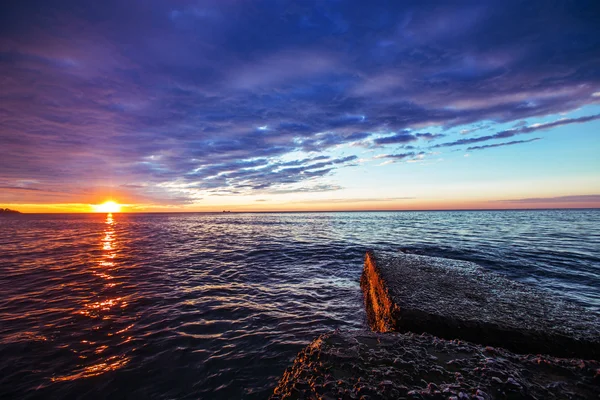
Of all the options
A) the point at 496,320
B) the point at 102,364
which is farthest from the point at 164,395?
the point at 496,320

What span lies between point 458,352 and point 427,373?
0.83m

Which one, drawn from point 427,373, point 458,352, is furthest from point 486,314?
point 427,373

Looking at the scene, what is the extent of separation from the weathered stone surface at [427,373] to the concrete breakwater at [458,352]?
11mm

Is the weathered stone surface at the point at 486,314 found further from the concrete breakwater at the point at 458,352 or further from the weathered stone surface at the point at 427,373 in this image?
the weathered stone surface at the point at 427,373

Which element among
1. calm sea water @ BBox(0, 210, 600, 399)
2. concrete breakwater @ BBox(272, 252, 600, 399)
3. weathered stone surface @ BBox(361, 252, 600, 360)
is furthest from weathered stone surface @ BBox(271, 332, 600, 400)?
calm sea water @ BBox(0, 210, 600, 399)

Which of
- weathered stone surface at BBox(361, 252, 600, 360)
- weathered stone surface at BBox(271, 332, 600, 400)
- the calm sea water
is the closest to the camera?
weathered stone surface at BBox(271, 332, 600, 400)

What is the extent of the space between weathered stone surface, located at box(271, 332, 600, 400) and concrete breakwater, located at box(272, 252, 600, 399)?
11 millimetres

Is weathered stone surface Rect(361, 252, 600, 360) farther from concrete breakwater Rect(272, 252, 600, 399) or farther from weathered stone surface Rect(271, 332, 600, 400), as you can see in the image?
weathered stone surface Rect(271, 332, 600, 400)

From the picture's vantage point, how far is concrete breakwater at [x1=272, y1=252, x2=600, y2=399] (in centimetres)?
286

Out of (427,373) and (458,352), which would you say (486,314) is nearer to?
(458,352)

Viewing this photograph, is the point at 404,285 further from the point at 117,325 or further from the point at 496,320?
the point at 117,325

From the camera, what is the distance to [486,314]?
200 inches

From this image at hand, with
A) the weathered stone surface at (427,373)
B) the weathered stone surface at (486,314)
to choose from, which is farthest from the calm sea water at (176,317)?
the weathered stone surface at (427,373)

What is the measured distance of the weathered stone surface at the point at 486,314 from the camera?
431 centimetres
